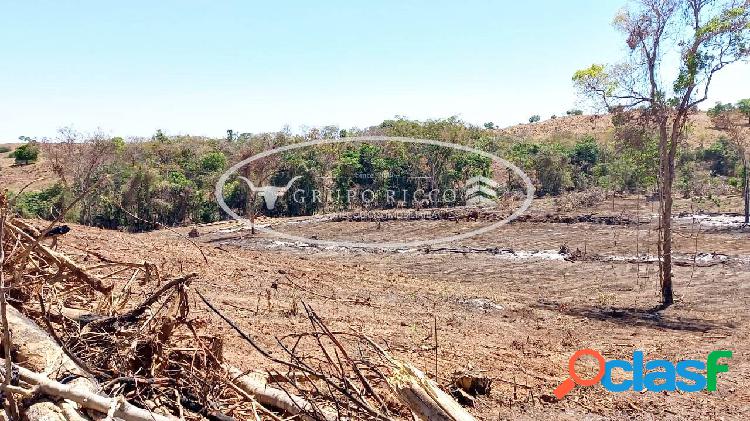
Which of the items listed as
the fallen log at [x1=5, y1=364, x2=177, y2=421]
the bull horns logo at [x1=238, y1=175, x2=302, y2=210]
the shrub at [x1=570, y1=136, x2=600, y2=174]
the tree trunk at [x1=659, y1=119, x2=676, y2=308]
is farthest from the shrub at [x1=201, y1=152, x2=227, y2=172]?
the fallen log at [x1=5, y1=364, x2=177, y2=421]

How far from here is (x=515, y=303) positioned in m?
10.7

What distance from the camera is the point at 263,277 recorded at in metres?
11.6

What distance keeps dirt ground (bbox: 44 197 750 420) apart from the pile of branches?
2.52ft

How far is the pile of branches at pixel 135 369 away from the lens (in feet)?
8.21
